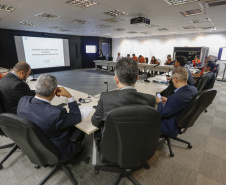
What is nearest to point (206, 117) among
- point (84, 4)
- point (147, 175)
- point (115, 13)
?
point (147, 175)

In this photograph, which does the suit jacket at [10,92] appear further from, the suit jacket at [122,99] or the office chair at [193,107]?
the office chair at [193,107]

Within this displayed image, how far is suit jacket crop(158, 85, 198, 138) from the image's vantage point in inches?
62.9

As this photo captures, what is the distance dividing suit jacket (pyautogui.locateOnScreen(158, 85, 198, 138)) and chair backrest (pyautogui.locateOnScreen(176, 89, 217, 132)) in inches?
2.2

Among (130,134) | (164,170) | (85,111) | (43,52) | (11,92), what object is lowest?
(164,170)

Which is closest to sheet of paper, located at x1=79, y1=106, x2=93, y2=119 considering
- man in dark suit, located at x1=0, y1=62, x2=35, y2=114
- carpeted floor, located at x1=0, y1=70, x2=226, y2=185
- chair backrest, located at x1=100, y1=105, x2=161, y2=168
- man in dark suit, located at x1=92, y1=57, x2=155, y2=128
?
man in dark suit, located at x1=92, y1=57, x2=155, y2=128

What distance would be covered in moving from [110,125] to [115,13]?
414cm

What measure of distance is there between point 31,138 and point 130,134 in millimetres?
773

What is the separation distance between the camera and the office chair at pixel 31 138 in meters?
0.97

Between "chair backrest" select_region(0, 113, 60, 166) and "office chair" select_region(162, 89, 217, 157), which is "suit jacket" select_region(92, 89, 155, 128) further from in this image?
"office chair" select_region(162, 89, 217, 157)

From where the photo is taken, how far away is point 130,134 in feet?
3.32

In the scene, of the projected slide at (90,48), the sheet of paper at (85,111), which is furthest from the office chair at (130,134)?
the projected slide at (90,48)

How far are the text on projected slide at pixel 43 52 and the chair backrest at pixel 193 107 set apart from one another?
365 inches

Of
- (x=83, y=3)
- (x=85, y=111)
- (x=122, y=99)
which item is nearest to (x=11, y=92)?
(x=85, y=111)

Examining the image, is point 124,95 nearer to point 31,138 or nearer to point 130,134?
point 130,134
